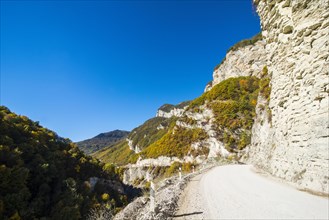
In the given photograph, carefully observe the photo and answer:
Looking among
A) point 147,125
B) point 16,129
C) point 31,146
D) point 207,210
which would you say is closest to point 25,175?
point 31,146

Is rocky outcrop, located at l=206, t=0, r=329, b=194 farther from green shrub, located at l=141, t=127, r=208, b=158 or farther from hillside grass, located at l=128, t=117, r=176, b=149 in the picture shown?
hillside grass, located at l=128, t=117, r=176, b=149

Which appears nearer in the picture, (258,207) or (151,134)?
(258,207)

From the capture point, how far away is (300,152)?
900cm

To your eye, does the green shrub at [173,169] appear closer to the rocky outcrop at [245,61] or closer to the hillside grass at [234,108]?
the hillside grass at [234,108]

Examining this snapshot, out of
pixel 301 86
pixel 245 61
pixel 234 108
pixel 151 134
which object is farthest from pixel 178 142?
pixel 151 134

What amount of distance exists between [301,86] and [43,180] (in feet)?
54.2

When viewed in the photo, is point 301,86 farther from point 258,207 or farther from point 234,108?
point 234,108

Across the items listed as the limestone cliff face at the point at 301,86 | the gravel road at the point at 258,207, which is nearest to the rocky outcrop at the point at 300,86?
the limestone cliff face at the point at 301,86

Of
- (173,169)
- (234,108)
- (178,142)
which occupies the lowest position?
(173,169)

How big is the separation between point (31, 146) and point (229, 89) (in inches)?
2344

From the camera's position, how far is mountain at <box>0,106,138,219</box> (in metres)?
10.1

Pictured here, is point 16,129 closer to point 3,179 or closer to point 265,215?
point 3,179

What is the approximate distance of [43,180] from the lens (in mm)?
12695

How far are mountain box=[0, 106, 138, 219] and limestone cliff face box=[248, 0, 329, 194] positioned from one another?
9.60m
